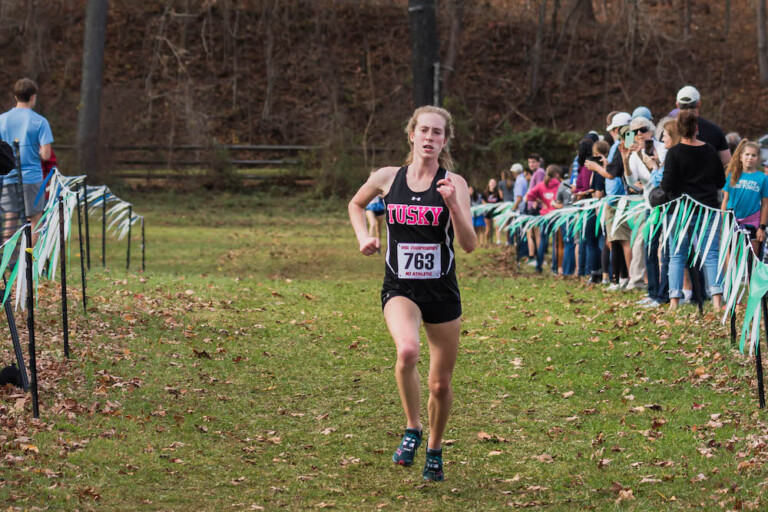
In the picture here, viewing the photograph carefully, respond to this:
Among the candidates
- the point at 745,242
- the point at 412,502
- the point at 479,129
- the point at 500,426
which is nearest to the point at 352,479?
the point at 412,502

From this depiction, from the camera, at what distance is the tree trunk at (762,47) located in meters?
37.9

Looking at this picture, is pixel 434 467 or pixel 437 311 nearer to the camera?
pixel 437 311

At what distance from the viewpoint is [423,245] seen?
5648 mm

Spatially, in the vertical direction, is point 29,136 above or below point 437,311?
above

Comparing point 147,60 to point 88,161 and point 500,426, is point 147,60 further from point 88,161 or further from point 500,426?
point 500,426

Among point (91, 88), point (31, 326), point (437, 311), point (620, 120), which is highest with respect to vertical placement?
point (91, 88)

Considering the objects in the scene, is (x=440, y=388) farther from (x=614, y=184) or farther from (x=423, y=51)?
(x=423, y=51)

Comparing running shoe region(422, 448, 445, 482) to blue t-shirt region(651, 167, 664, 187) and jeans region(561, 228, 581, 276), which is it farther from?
jeans region(561, 228, 581, 276)


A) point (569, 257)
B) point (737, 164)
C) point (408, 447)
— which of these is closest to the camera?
point (408, 447)

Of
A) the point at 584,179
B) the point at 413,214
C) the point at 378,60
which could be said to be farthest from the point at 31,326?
the point at 378,60

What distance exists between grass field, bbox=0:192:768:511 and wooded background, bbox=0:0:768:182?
26526 millimetres

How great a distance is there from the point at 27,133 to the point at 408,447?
22.9 feet

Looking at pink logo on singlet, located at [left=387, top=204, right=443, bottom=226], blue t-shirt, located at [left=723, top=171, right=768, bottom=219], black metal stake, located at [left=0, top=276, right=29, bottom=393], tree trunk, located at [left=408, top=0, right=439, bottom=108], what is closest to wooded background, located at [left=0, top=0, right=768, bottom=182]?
tree trunk, located at [left=408, top=0, right=439, bottom=108]

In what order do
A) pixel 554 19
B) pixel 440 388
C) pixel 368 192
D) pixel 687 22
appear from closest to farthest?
pixel 440 388 < pixel 368 192 < pixel 687 22 < pixel 554 19
